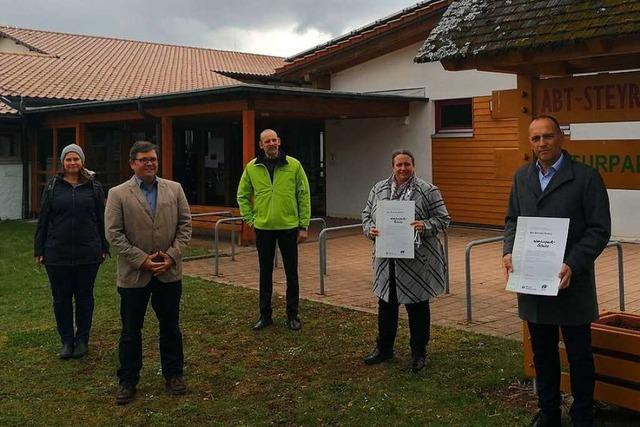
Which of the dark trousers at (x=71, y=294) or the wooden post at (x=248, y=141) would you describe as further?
the wooden post at (x=248, y=141)

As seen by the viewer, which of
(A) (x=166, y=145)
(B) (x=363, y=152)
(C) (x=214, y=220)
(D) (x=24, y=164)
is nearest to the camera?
(C) (x=214, y=220)

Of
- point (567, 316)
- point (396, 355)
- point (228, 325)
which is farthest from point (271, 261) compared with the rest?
point (567, 316)

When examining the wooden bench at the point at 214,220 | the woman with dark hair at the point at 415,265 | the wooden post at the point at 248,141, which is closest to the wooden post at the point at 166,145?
the wooden bench at the point at 214,220

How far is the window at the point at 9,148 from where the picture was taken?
18.5 metres

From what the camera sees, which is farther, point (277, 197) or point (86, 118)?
point (86, 118)

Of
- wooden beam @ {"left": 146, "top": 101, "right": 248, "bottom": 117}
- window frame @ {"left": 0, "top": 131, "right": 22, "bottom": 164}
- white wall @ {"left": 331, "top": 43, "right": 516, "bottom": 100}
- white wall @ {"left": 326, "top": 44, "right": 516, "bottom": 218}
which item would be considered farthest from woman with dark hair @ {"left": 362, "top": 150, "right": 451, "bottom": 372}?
window frame @ {"left": 0, "top": 131, "right": 22, "bottom": 164}

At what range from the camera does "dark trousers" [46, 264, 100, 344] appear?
5848 mm

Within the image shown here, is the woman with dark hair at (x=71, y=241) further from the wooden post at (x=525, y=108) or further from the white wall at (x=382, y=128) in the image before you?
the white wall at (x=382, y=128)

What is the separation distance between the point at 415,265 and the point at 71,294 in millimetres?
2911

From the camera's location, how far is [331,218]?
1755 cm

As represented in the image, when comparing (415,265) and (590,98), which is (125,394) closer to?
(415,265)

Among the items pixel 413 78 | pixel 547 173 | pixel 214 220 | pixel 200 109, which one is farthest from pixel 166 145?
pixel 547 173

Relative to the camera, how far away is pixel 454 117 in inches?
598

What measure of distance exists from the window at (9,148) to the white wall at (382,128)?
27.2ft
